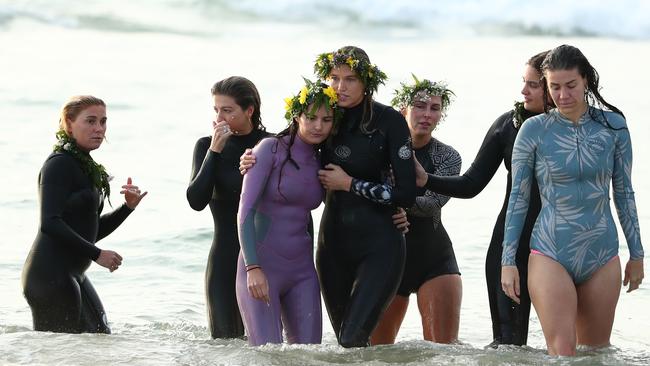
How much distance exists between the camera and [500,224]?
22.5 feet

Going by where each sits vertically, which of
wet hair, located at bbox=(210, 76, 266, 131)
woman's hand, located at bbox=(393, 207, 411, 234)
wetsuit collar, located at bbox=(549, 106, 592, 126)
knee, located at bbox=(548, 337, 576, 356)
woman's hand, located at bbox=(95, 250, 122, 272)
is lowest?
knee, located at bbox=(548, 337, 576, 356)

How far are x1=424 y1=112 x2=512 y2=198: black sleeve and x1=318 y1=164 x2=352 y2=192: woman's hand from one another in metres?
0.51

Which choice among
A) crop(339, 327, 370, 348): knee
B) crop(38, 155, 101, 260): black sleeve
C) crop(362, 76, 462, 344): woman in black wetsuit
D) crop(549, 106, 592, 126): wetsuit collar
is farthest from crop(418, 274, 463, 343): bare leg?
crop(38, 155, 101, 260): black sleeve

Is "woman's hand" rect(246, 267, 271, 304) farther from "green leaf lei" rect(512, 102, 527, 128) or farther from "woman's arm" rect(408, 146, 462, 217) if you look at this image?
"green leaf lei" rect(512, 102, 527, 128)

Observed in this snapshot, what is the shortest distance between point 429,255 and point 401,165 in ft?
3.79

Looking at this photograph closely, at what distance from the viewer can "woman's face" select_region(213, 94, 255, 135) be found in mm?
7277

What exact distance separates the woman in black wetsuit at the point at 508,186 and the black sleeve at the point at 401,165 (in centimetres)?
22

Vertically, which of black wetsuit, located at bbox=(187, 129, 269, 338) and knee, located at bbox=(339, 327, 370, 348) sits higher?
black wetsuit, located at bbox=(187, 129, 269, 338)

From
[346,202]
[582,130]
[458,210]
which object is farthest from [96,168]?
[458,210]

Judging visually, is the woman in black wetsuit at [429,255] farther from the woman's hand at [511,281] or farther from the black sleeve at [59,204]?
the black sleeve at [59,204]

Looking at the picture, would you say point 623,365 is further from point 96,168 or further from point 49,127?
point 49,127

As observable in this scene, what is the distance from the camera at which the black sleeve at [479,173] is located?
Result: 687 cm

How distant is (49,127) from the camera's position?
67.6ft

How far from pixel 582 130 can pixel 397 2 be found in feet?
87.6
